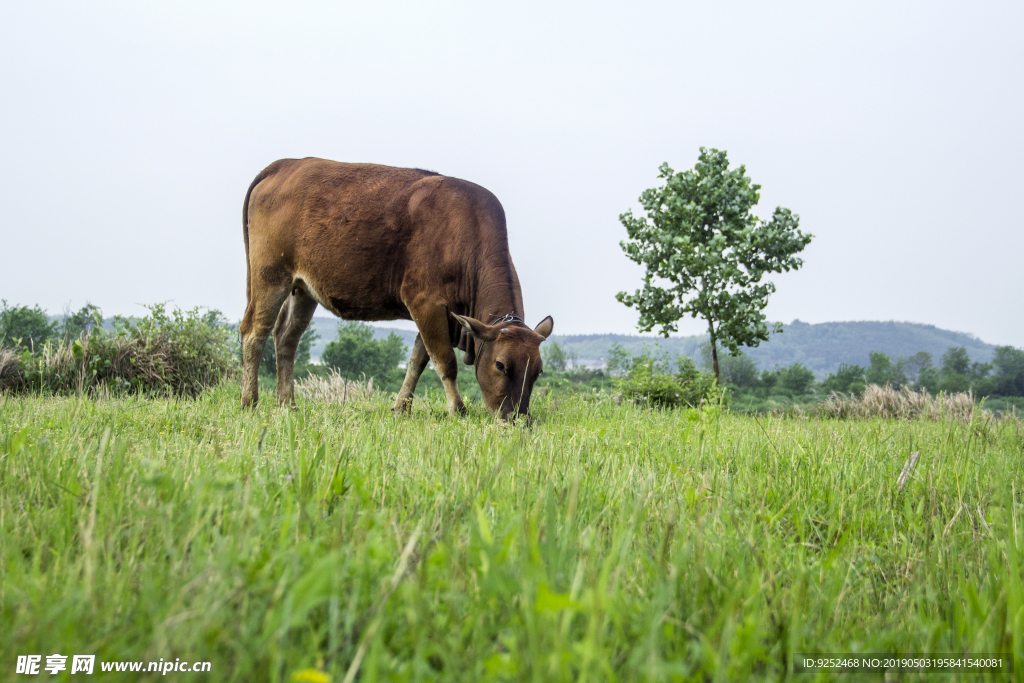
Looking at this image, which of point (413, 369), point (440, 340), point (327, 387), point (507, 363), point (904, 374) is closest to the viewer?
point (507, 363)

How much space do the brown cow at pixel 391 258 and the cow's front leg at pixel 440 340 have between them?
11 mm

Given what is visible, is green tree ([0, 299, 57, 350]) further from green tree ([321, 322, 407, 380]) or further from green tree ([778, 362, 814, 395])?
green tree ([778, 362, 814, 395])

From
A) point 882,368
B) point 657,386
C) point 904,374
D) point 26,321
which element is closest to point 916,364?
point 882,368

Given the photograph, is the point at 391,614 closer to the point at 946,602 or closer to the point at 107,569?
the point at 107,569

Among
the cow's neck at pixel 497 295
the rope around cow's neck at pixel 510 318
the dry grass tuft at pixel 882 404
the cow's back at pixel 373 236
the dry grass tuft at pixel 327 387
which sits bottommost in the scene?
the dry grass tuft at pixel 327 387

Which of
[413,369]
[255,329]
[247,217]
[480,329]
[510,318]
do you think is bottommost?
[413,369]

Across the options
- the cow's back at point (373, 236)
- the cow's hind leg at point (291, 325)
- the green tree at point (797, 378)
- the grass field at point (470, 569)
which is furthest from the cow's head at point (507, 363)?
the green tree at point (797, 378)

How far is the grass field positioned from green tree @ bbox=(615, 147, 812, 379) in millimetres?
15146

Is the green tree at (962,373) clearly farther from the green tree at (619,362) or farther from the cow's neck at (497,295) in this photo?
the cow's neck at (497,295)

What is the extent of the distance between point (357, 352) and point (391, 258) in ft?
49.9

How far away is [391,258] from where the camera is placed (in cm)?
612

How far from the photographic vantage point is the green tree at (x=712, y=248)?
17297 mm

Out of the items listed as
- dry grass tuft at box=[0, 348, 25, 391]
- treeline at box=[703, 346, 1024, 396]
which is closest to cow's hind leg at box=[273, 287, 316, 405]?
dry grass tuft at box=[0, 348, 25, 391]

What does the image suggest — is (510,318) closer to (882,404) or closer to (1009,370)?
(882,404)
